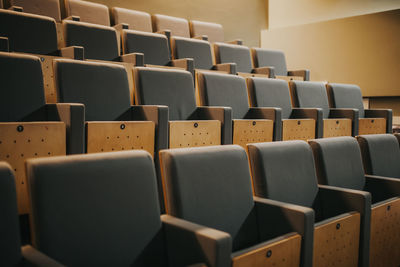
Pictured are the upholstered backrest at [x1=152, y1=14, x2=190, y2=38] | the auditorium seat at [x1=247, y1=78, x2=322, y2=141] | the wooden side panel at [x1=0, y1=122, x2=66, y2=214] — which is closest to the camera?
the wooden side panel at [x1=0, y1=122, x2=66, y2=214]

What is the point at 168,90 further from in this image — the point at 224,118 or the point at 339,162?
the point at 339,162

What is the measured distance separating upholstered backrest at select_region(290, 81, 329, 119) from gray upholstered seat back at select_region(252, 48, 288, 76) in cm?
21

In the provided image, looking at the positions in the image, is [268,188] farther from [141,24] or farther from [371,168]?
[141,24]

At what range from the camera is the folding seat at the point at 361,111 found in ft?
1.87

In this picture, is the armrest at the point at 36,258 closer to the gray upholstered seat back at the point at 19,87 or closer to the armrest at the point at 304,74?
the gray upholstered seat back at the point at 19,87

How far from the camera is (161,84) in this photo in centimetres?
40

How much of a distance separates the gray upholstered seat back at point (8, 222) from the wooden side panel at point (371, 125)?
20.1 inches

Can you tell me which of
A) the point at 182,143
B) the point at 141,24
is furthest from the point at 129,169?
the point at 141,24

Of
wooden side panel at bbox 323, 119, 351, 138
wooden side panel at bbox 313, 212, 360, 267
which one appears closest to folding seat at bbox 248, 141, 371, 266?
wooden side panel at bbox 313, 212, 360, 267

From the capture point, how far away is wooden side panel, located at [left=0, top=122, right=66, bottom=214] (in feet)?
0.84

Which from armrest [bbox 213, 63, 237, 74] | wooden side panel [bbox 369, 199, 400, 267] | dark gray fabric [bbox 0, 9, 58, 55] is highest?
dark gray fabric [bbox 0, 9, 58, 55]

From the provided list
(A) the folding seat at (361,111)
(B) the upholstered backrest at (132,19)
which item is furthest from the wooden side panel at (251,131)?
(B) the upholstered backrest at (132,19)

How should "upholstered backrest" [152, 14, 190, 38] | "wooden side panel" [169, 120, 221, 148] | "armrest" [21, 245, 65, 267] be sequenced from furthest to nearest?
"upholstered backrest" [152, 14, 190, 38]
"wooden side panel" [169, 120, 221, 148]
"armrest" [21, 245, 65, 267]

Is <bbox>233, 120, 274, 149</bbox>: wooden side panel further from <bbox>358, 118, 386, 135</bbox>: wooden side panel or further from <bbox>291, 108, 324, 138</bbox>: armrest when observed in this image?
<bbox>358, 118, 386, 135</bbox>: wooden side panel
